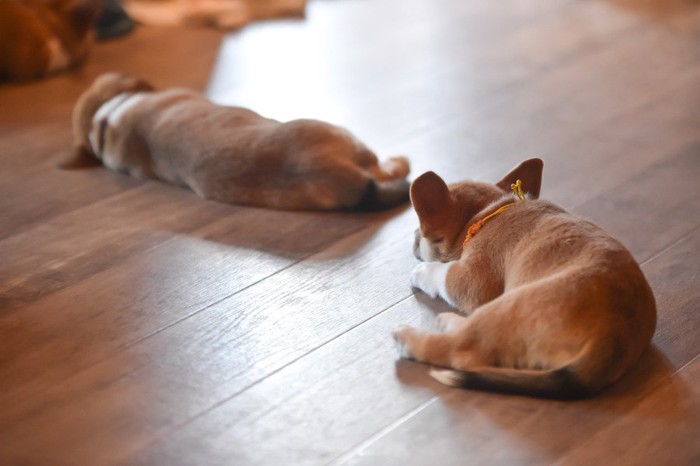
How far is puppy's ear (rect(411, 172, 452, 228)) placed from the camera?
2.05 metres

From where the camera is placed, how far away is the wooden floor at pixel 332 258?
171cm

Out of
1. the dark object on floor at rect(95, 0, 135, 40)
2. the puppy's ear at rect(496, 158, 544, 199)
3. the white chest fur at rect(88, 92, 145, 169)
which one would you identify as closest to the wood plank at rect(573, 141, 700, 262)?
the puppy's ear at rect(496, 158, 544, 199)

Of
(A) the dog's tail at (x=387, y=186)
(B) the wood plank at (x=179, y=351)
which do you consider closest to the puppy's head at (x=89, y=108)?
(B) the wood plank at (x=179, y=351)

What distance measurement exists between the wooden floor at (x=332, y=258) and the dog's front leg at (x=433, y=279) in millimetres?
38

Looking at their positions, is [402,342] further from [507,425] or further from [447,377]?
[507,425]

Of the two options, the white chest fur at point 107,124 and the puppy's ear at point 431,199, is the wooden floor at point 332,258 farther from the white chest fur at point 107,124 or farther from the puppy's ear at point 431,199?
the puppy's ear at point 431,199

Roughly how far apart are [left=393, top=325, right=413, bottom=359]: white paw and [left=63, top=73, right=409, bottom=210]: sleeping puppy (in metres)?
0.67

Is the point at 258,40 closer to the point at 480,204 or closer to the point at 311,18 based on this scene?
the point at 311,18

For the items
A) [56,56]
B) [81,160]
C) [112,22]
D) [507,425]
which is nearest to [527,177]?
[507,425]

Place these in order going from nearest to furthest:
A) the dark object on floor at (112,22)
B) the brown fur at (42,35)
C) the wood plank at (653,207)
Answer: the wood plank at (653,207) < the brown fur at (42,35) < the dark object on floor at (112,22)

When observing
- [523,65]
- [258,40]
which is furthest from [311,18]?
[523,65]

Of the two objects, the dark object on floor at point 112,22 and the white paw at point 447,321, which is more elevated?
the dark object on floor at point 112,22

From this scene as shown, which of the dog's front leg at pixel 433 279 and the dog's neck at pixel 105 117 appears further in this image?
the dog's neck at pixel 105 117

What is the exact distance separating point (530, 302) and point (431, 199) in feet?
1.38
